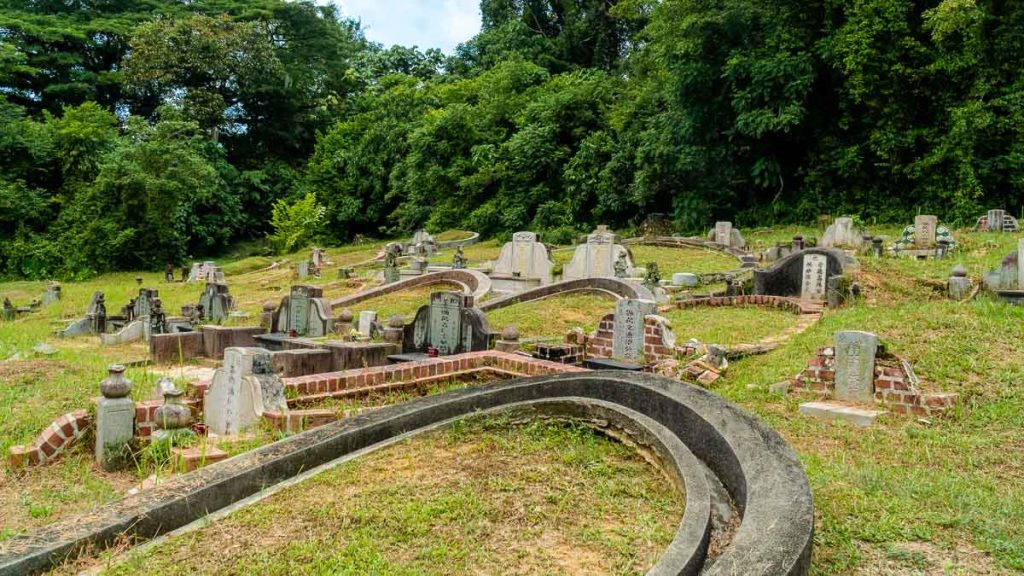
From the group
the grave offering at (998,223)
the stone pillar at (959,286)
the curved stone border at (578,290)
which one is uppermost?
the grave offering at (998,223)

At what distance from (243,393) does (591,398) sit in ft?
8.34

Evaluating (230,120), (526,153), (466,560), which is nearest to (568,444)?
(466,560)

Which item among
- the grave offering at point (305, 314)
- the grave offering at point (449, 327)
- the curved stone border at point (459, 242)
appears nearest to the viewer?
the grave offering at point (449, 327)

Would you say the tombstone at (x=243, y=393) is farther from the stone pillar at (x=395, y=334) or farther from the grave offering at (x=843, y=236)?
the grave offering at (x=843, y=236)

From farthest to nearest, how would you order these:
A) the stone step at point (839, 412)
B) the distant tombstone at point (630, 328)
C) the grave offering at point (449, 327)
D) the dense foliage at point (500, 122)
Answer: the dense foliage at point (500, 122)
the grave offering at point (449, 327)
the distant tombstone at point (630, 328)
the stone step at point (839, 412)

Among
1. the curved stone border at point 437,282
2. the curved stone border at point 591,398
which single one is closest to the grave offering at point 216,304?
the curved stone border at point 437,282

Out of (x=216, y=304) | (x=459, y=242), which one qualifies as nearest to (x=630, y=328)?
(x=216, y=304)

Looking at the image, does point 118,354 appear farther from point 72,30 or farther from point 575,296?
point 72,30

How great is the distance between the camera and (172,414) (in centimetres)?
520

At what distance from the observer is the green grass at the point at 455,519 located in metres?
3.12

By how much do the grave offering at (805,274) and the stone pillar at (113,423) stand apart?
9588 mm

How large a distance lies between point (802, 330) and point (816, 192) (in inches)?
696

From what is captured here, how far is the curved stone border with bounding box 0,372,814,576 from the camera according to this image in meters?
2.81

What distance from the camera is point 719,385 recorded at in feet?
23.3
